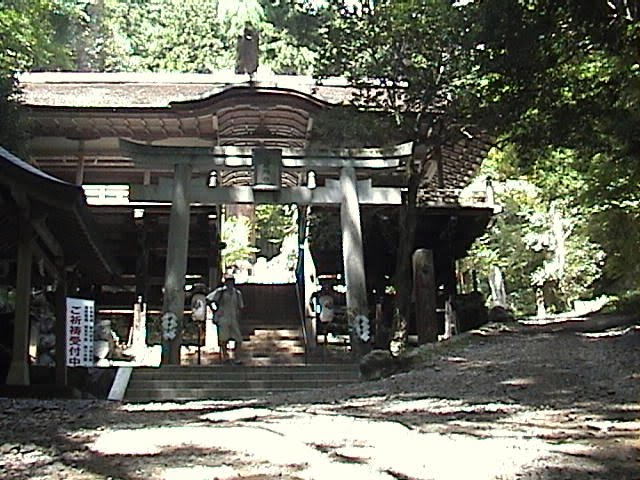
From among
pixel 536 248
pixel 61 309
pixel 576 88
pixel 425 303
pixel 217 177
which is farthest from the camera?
pixel 536 248

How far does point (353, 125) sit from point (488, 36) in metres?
4.25

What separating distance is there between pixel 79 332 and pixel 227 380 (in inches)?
85.1

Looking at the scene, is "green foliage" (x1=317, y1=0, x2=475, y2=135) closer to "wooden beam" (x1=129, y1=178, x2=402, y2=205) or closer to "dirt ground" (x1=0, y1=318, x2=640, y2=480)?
"wooden beam" (x1=129, y1=178, x2=402, y2=205)

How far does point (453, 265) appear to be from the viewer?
1852cm

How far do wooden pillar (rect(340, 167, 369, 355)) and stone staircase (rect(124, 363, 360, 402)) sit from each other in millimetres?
1333

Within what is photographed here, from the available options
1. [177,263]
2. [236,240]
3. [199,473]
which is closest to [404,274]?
[177,263]

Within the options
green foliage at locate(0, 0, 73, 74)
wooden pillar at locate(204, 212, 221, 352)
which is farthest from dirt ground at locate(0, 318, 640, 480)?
green foliage at locate(0, 0, 73, 74)

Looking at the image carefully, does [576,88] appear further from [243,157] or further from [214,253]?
[214,253]

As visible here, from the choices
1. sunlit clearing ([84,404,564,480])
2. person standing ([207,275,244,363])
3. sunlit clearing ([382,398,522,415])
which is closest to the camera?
sunlit clearing ([84,404,564,480])

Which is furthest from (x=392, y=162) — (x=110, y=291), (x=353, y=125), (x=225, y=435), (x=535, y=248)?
(x=535, y=248)

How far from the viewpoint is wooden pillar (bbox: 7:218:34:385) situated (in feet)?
26.3

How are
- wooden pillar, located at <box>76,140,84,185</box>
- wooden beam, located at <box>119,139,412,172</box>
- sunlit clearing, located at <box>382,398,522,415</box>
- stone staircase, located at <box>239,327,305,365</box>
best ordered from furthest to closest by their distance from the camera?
wooden pillar, located at <box>76,140,84,185</box> < stone staircase, located at <box>239,327,305,365</box> < wooden beam, located at <box>119,139,412,172</box> < sunlit clearing, located at <box>382,398,522,415</box>

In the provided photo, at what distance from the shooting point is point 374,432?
5.18 metres

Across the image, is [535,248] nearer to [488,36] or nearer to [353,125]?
[353,125]
